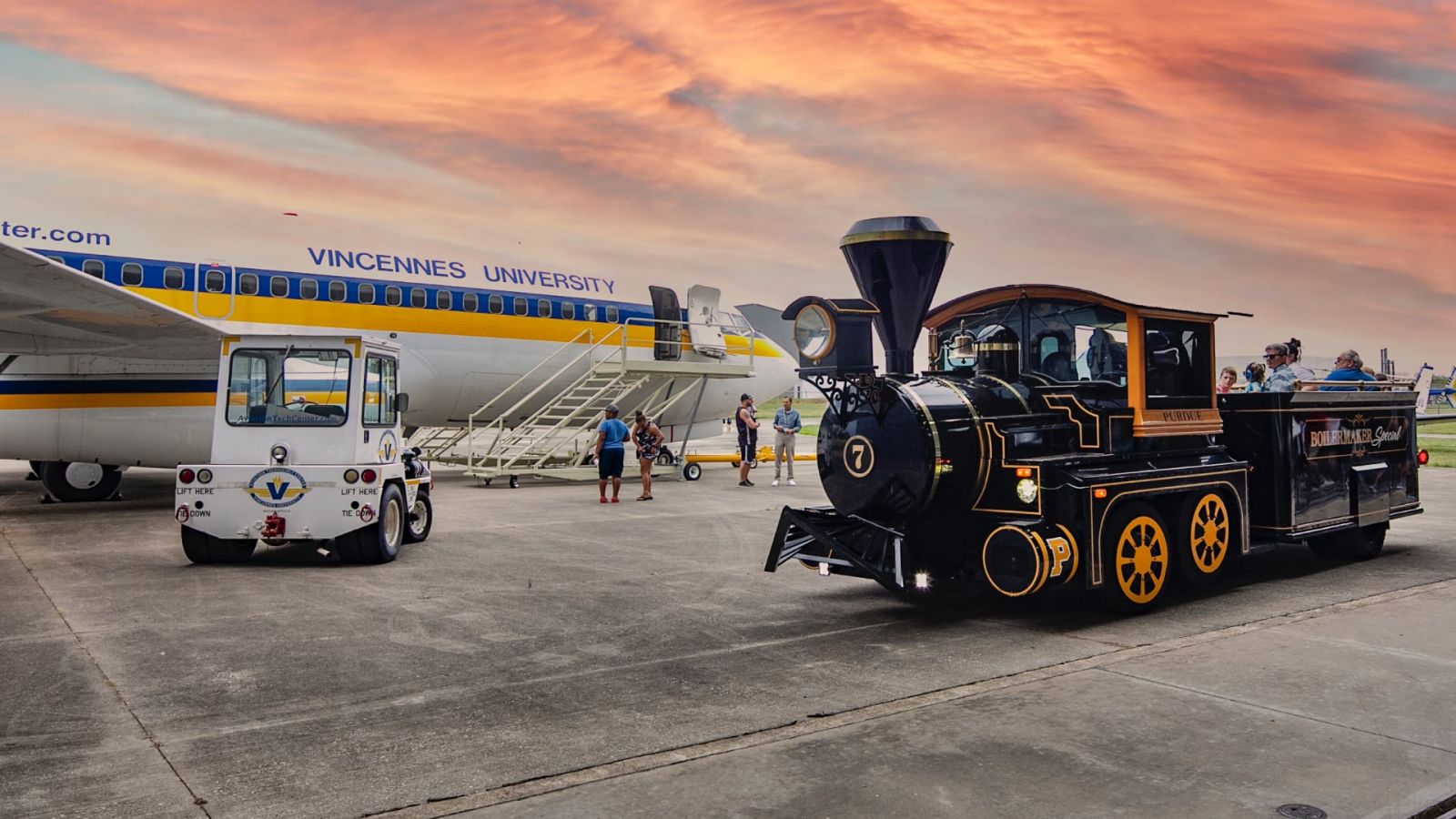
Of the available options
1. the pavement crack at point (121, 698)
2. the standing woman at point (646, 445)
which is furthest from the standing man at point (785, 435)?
the pavement crack at point (121, 698)

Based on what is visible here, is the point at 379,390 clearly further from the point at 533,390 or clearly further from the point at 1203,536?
the point at 533,390

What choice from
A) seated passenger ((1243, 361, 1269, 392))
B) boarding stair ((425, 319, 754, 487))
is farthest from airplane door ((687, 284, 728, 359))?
seated passenger ((1243, 361, 1269, 392))

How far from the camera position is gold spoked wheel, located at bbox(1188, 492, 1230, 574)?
799 cm

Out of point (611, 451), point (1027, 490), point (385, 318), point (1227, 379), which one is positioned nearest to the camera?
point (1027, 490)

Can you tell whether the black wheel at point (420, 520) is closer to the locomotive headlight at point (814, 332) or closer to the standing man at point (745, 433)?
the locomotive headlight at point (814, 332)

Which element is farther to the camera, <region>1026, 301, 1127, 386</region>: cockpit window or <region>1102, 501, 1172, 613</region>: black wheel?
<region>1026, 301, 1127, 386</region>: cockpit window

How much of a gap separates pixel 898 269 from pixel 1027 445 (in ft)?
5.00

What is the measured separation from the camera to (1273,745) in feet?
15.4

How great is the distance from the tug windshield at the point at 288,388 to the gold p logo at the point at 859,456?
4.74 metres

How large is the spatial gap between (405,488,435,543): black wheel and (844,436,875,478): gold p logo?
17.8 ft

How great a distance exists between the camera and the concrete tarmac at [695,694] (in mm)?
4191

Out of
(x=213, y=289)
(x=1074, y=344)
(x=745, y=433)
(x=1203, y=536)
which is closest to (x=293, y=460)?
(x=1074, y=344)

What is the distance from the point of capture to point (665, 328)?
21.0 m

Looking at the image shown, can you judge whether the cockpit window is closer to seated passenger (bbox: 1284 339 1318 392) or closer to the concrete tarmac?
the concrete tarmac
